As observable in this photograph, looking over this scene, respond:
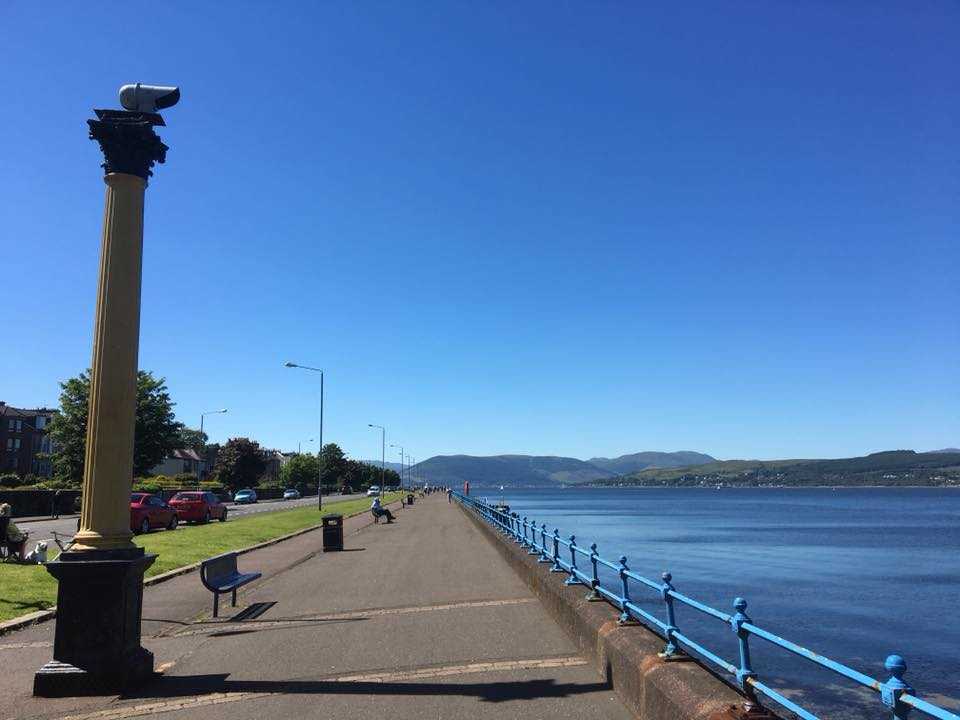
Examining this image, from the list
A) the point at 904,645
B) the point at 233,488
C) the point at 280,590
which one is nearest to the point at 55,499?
the point at 280,590

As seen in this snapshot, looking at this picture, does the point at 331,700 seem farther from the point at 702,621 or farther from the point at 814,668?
the point at 702,621

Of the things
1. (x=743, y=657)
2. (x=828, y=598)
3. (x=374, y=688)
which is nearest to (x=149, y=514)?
(x=374, y=688)

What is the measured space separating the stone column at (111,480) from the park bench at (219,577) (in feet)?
12.1

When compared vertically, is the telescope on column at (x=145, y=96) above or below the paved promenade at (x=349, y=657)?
above

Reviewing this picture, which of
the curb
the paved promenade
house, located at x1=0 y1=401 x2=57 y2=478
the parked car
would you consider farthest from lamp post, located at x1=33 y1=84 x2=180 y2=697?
house, located at x1=0 y1=401 x2=57 y2=478

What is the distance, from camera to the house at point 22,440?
83750mm

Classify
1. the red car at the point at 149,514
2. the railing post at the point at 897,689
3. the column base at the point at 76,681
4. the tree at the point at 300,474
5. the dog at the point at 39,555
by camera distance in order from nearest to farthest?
the railing post at the point at 897,689 → the column base at the point at 76,681 → the dog at the point at 39,555 → the red car at the point at 149,514 → the tree at the point at 300,474

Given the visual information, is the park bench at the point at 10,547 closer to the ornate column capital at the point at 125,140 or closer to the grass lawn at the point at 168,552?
the grass lawn at the point at 168,552

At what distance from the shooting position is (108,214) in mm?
8016

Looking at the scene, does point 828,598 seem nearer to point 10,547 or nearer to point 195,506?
point 10,547

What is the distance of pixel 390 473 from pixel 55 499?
5873 inches

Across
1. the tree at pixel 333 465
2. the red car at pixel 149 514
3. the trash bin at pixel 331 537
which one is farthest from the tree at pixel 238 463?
the trash bin at pixel 331 537

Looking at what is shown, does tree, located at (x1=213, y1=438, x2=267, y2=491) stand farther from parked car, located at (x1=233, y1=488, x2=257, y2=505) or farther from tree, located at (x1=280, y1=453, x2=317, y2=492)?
parked car, located at (x1=233, y1=488, x2=257, y2=505)

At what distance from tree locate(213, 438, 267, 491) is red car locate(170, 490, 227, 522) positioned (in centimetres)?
Result: 6306
